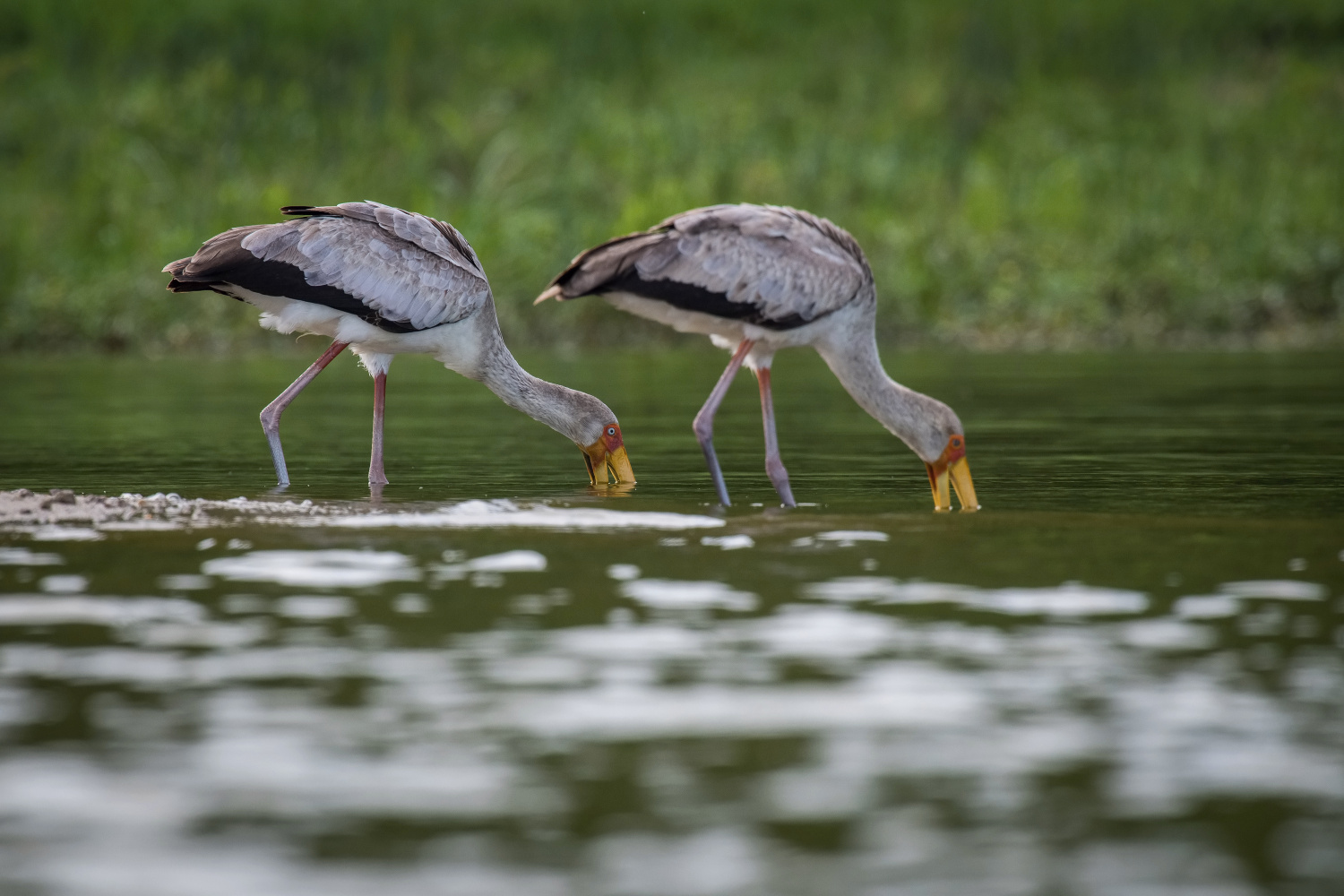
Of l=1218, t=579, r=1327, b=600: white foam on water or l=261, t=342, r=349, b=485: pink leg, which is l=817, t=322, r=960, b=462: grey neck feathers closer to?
l=261, t=342, r=349, b=485: pink leg

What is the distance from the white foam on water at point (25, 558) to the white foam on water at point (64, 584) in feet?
0.91

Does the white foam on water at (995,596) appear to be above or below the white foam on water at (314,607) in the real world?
below

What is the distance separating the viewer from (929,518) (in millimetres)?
7902

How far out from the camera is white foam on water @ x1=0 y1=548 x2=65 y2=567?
21.6 feet

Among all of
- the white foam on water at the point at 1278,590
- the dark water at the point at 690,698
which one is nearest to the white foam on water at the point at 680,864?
the dark water at the point at 690,698

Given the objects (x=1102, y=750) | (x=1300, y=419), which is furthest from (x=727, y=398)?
(x=1102, y=750)

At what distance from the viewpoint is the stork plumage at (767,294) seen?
941 cm

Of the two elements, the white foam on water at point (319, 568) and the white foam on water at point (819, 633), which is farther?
the white foam on water at point (319, 568)

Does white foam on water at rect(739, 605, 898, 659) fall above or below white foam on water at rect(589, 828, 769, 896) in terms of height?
above

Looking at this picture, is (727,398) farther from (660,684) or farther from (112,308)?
(660,684)

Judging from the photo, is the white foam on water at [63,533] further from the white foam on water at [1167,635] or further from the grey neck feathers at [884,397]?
the grey neck feathers at [884,397]

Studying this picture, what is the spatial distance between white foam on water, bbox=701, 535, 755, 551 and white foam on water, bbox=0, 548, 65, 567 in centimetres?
227

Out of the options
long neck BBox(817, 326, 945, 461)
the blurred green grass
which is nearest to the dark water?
long neck BBox(817, 326, 945, 461)

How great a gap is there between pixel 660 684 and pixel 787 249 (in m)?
5.10
